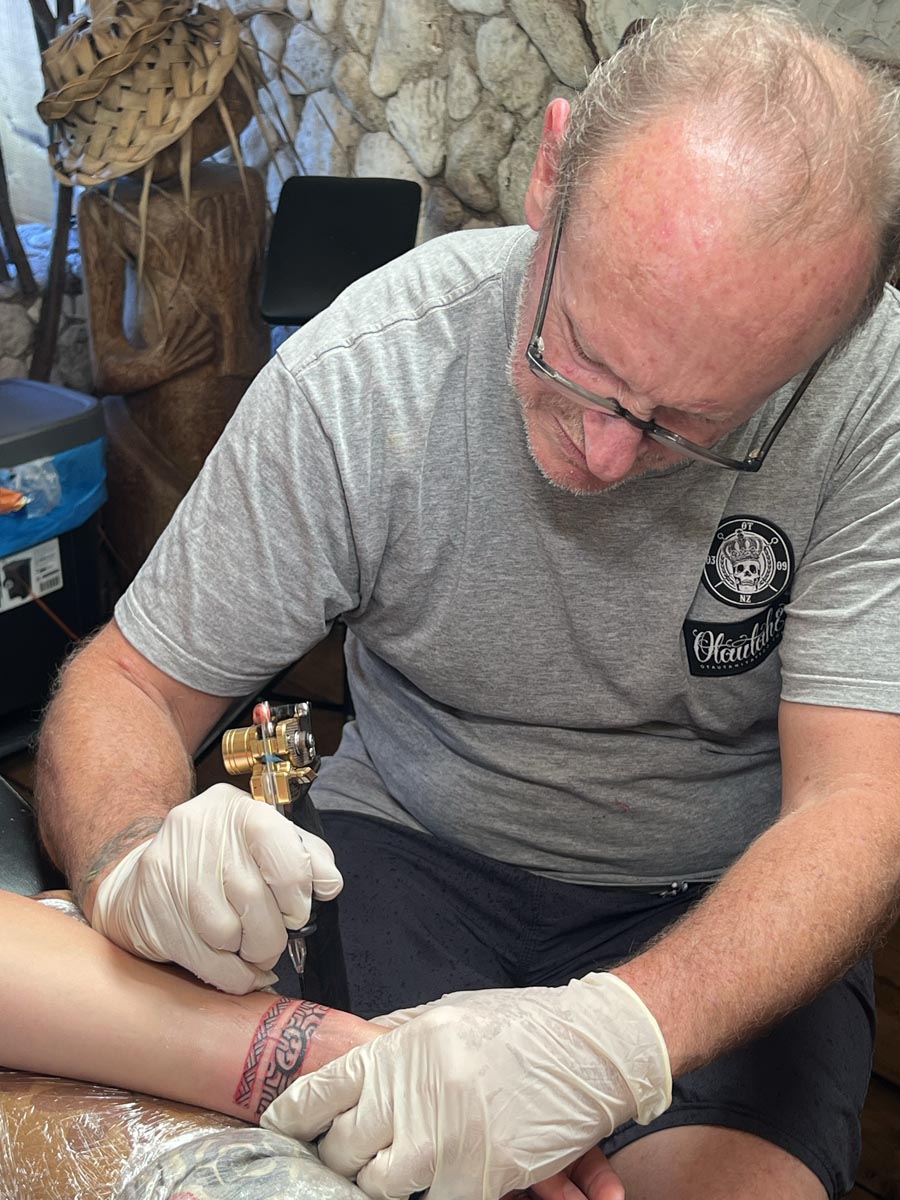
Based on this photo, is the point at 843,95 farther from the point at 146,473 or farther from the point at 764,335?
the point at 146,473

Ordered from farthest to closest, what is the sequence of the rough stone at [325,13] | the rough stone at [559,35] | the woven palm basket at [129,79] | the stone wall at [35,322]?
the stone wall at [35,322] < the rough stone at [325,13] < the woven palm basket at [129,79] < the rough stone at [559,35]

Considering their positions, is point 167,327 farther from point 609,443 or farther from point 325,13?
point 609,443

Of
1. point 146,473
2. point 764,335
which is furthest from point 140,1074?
point 146,473

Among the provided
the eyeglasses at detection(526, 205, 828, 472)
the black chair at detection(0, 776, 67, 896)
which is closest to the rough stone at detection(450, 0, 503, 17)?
the eyeglasses at detection(526, 205, 828, 472)

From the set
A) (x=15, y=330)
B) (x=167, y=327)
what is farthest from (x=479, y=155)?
(x=15, y=330)

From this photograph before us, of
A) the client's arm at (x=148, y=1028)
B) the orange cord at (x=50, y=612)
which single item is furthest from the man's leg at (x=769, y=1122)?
the orange cord at (x=50, y=612)

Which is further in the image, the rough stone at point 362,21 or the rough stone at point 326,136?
the rough stone at point 326,136

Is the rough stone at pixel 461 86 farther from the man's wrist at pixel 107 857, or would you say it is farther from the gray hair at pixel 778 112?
the man's wrist at pixel 107 857

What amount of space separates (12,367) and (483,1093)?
9.17 ft

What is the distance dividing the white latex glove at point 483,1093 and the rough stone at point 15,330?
105 inches

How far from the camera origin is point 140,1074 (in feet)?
3.34

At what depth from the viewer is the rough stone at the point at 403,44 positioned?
2.67 meters

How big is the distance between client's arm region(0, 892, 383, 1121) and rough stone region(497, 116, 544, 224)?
199cm

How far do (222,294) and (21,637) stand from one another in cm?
98
